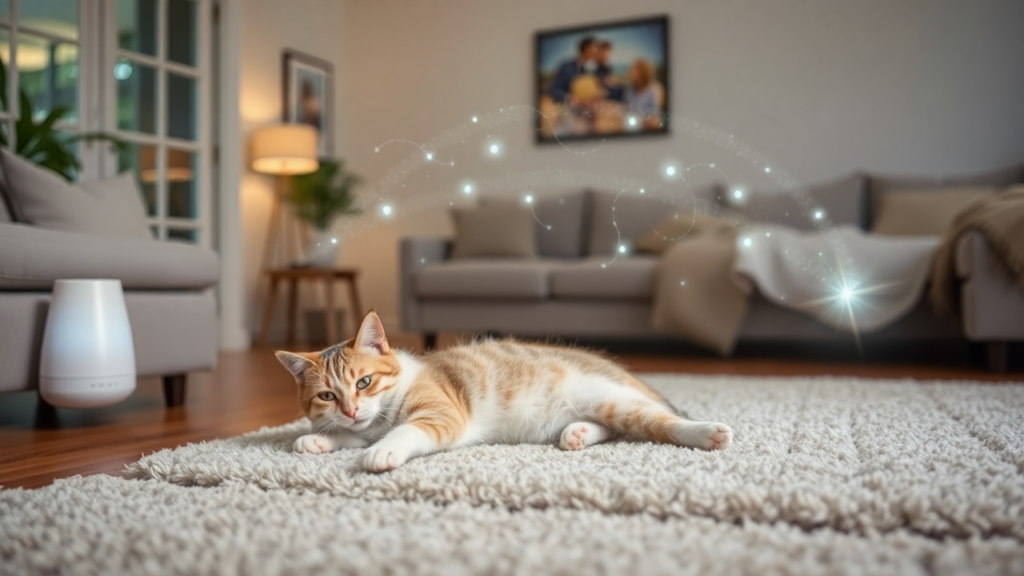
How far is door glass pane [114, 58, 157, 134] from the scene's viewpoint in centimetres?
385

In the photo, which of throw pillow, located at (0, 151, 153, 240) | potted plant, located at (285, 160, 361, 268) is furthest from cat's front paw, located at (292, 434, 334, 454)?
potted plant, located at (285, 160, 361, 268)

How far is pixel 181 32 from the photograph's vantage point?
13.8 ft

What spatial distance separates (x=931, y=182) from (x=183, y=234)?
13.0ft

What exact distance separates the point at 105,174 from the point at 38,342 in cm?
230

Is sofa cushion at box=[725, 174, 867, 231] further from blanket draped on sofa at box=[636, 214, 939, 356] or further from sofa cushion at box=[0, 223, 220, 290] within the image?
sofa cushion at box=[0, 223, 220, 290]

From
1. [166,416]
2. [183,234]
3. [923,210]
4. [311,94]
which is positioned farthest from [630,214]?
[166,416]

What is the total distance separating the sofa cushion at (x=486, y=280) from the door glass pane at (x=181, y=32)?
1.78m

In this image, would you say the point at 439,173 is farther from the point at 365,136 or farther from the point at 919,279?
the point at 919,279

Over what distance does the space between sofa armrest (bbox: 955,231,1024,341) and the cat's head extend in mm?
2340

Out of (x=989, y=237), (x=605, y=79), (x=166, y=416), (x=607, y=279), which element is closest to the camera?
(x=166, y=416)

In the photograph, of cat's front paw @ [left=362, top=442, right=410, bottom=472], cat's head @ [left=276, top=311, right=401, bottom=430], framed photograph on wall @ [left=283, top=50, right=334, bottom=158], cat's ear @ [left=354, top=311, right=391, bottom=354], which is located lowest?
cat's front paw @ [left=362, top=442, right=410, bottom=472]

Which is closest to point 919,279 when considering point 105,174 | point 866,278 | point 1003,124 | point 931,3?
point 866,278

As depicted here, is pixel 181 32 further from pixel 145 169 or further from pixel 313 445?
pixel 313 445

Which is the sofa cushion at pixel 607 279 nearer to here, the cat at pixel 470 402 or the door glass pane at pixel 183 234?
the door glass pane at pixel 183 234
